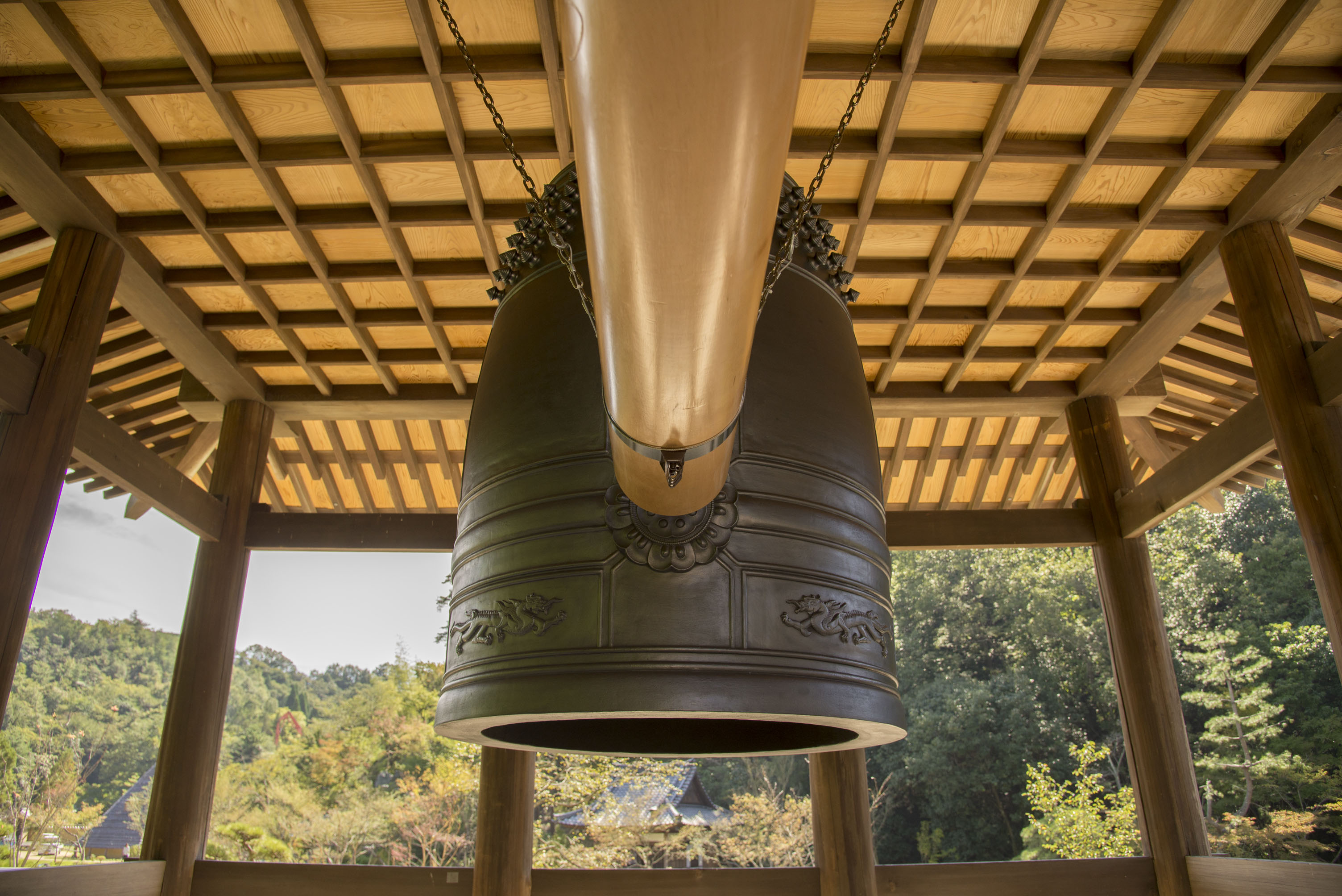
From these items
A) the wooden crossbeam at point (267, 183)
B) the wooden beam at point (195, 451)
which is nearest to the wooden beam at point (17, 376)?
the wooden crossbeam at point (267, 183)

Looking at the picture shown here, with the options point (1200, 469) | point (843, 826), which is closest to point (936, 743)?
point (843, 826)

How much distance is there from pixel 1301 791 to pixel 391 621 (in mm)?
20960

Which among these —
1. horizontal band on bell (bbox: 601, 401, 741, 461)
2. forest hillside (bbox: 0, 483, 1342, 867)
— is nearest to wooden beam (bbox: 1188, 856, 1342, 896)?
horizontal band on bell (bbox: 601, 401, 741, 461)

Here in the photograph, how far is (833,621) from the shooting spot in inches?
62.3

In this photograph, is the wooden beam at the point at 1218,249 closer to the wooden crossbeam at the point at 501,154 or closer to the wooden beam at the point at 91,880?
the wooden crossbeam at the point at 501,154

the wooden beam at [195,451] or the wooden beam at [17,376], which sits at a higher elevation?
the wooden beam at [195,451]

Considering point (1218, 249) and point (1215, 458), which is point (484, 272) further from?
point (1215, 458)

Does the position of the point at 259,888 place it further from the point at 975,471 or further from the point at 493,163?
the point at 975,471

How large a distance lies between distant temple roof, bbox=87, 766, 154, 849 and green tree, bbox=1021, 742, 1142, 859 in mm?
18049

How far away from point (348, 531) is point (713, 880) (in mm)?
3393

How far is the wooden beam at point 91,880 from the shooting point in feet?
12.7

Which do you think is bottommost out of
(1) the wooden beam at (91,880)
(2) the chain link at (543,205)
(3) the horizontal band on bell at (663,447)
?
(1) the wooden beam at (91,880)

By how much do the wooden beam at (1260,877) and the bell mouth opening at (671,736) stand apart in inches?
128

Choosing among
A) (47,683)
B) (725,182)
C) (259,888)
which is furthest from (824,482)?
(47,683)
